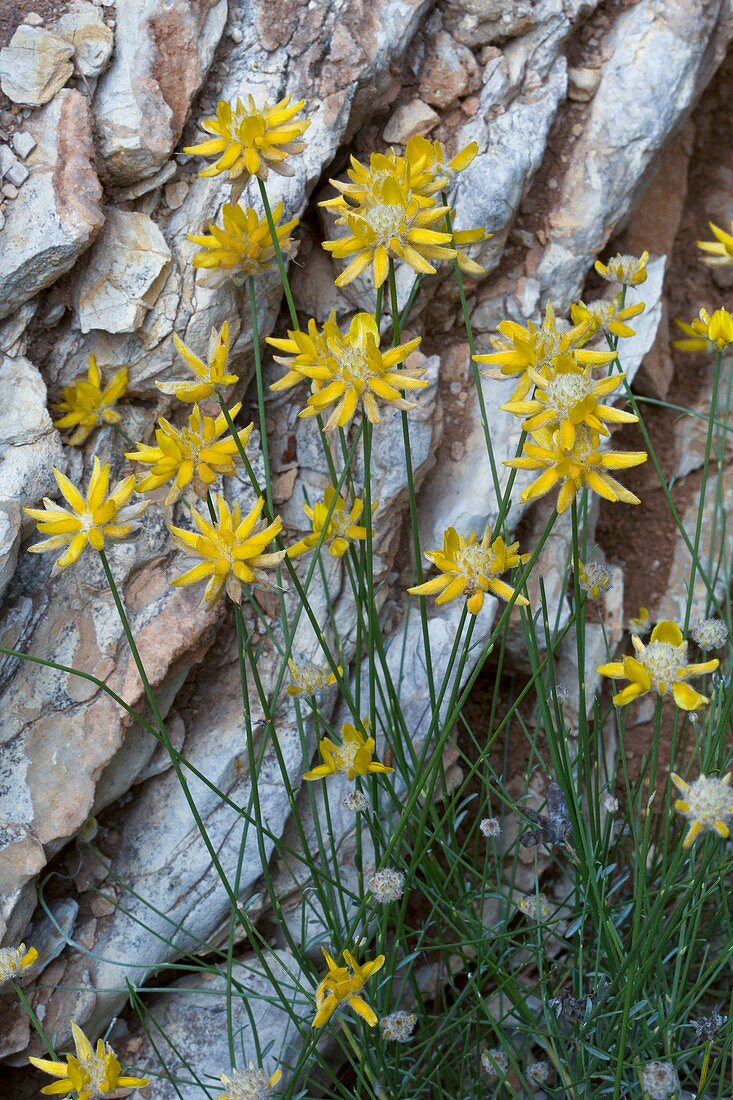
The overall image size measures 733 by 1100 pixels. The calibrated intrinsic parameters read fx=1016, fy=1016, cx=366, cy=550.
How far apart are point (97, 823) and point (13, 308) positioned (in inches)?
49.9

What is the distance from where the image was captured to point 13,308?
2.39 metres

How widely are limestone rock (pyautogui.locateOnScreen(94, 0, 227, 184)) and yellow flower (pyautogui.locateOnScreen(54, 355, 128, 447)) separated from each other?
1.71 feet

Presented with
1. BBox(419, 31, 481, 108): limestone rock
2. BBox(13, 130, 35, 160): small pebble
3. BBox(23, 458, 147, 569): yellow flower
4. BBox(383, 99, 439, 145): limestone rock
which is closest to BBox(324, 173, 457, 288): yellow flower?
BBox(23, 458, 147, 569): yellow flower

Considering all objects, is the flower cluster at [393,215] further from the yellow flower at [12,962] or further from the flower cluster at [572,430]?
the yellow flower at [12,962]

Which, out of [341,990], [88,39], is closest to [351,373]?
[341,990]

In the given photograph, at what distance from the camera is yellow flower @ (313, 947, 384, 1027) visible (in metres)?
1.85

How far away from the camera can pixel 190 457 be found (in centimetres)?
188

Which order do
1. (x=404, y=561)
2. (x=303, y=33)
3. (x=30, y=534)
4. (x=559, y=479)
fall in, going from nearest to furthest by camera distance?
(x=559, y=479), (x=30, y=534), (x=303, y=33), (x=404, y=561)

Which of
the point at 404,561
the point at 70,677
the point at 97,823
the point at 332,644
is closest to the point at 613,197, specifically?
the point at 404,561

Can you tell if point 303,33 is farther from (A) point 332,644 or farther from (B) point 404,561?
(A) point 332,644

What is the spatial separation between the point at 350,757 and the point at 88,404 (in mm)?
1053

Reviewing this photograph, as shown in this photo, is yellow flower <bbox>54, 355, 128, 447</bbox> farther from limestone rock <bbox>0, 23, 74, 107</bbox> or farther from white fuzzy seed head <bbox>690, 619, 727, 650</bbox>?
white fuzzy seed head <bbox>690, 619, 727, 650</bbox>

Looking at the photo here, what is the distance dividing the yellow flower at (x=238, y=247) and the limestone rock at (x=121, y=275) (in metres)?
0.32

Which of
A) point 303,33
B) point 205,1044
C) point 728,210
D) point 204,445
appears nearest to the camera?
point 204,445
